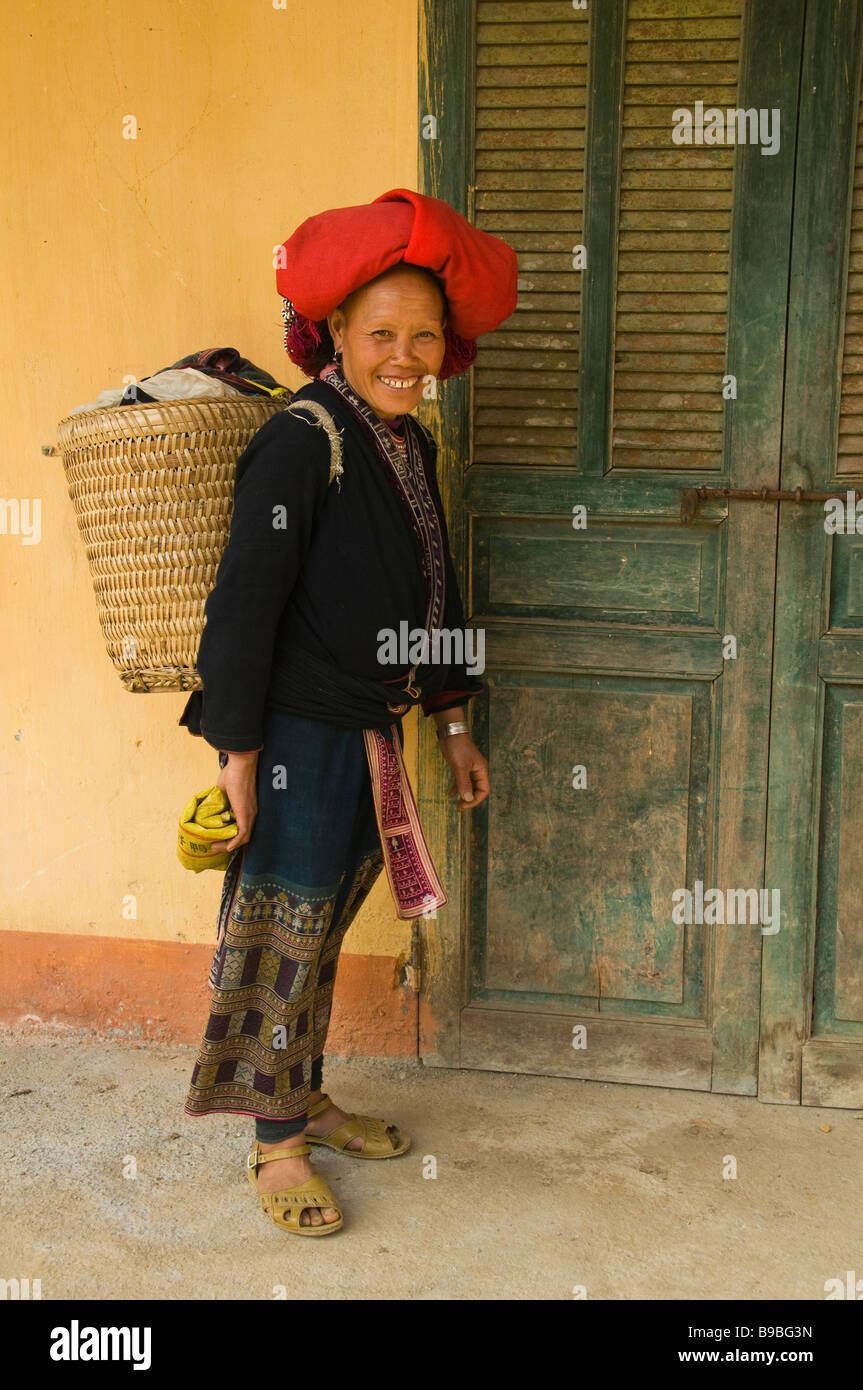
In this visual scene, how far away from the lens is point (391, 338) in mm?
2271

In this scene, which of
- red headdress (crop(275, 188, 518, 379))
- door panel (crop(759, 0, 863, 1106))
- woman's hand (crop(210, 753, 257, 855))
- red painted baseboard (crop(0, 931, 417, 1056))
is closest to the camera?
red headdress (crop(275, 188, 518, 379))

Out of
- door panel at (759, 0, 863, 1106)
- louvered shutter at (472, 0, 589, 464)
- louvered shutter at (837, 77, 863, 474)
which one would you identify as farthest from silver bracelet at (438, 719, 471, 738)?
louvered shutter at (837, 77, 863, 474)

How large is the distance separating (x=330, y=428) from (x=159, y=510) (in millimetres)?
368

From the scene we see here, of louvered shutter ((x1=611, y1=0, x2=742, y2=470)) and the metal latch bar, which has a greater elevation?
louvered shutter ((x1=611, y1=0, x2=742, y2=470))

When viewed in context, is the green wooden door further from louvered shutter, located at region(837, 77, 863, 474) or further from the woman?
the woman

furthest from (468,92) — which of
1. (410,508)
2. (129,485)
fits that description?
(129,485)

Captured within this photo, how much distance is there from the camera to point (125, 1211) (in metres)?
2.51

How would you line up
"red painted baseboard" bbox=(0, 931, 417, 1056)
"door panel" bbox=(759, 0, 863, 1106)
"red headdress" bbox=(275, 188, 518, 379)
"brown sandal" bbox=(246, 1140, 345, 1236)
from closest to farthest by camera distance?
"red headdress" bbox=(275, 188, 518, 379) → "brown sandal" bbox=(246, 1140, 345, 1236) → "door panel" bbox=(759, 0, 863, 1106) → "red painted baseboard" bbox=(0, 931, 417, 1056)

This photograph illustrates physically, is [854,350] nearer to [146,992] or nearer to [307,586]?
[307,586]

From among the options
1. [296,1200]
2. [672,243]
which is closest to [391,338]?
[672,243]

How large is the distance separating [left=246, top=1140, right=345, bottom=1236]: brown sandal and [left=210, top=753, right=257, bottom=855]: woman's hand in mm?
701

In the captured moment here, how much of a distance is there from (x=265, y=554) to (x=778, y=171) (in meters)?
1.49

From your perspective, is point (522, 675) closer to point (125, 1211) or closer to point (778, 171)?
point (778, 171)

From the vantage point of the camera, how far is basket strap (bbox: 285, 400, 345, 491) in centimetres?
225
